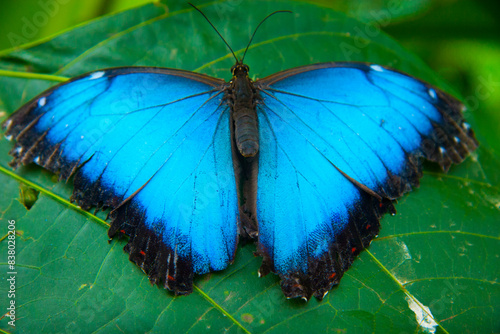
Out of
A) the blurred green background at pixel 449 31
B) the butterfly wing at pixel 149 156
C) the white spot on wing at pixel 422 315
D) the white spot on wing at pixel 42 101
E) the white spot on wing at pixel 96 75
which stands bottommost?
the white spot on wing at pixel 422 315

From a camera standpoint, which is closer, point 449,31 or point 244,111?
point 244,111

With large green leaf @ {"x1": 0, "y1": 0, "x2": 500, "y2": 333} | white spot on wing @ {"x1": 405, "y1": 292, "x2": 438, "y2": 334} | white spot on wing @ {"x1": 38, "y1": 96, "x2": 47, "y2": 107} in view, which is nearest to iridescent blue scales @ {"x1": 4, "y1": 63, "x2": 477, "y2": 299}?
white spot on wing @ {"x1": 38, "y1": 96, "x2": 47, "y2": 107}

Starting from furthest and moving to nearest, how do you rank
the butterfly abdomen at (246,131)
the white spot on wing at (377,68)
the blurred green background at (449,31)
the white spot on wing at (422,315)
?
the blurred green background at (449,31) < the white spot on wing at (377,68) < the butterfly abdomen at (246,131) < the white spot on wing at (422,315)

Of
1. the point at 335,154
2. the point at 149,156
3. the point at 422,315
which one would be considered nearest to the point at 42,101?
the point at 149,156

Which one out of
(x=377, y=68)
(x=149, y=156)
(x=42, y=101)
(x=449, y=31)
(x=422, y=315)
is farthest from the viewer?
(x=449, y=31)

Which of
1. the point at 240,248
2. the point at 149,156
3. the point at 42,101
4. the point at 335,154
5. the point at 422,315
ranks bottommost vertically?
the point at 422,315

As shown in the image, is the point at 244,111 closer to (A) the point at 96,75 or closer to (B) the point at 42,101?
(A) the point at 96,75

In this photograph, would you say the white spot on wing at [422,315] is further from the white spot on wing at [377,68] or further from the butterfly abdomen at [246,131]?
the white spot on wing at [377,68]

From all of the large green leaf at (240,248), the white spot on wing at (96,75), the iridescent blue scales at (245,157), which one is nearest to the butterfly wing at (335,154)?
the iridescent blue scales at (245,157)
